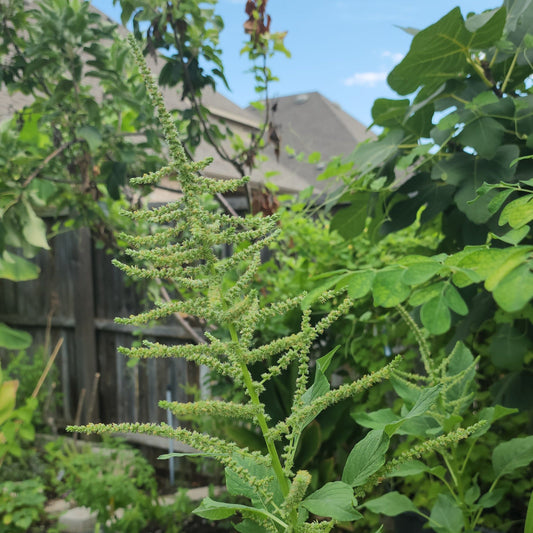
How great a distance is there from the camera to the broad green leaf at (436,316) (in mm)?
794

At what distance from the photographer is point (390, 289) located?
0.81 m

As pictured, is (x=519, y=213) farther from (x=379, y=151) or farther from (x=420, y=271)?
(x=379, y=151)

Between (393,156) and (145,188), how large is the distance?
4.82ft

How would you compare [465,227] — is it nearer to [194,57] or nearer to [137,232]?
[194,57]

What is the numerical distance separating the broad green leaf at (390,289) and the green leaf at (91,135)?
5.49 ft

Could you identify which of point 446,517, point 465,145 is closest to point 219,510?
point 446,517

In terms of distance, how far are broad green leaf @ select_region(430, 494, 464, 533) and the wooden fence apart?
353 centimetres

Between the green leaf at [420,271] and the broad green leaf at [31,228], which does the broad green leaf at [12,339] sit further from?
the green leaf at [420,271]

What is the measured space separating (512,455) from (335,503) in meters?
0.66

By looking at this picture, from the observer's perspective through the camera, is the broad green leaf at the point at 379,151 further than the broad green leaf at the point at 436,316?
Yes

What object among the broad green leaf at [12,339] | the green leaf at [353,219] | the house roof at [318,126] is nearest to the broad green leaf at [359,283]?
the green leaf at [353,219]

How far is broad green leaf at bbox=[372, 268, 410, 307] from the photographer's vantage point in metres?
0.80

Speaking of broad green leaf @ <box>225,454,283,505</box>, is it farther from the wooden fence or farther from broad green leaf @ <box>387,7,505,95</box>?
A: the wooden fence

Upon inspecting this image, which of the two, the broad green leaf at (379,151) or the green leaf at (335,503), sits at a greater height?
the broad green leaf at (379,151)
